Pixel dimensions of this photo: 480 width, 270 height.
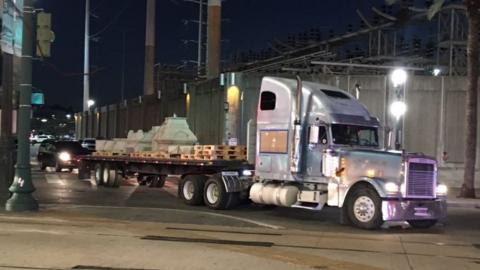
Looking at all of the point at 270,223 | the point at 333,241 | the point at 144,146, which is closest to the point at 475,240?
the point at 333,241

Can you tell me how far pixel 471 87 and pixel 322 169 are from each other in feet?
31.8

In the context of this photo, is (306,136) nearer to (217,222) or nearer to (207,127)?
(217,222)

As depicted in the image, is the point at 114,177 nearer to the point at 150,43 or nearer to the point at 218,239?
the point at 218,239

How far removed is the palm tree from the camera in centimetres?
2209

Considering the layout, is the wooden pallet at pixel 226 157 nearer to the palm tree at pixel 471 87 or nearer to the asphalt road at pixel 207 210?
the asphalt road at pixel 207 210

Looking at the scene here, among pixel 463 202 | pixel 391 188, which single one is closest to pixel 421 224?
pixel 391 188

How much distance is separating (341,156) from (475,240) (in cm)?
342

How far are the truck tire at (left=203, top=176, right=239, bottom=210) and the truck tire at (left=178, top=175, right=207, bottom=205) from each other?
27 centimetres

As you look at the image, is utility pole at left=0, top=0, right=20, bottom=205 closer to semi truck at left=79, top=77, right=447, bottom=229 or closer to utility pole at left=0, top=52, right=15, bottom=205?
utility pole at left=0, top=52, right=15, bottom=205

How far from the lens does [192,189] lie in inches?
739

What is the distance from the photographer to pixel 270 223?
15133 mm

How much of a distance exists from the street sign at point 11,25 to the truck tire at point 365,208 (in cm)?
927

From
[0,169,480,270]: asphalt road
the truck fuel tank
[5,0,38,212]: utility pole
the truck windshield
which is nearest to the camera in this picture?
[0,169,480,270]: asphalt road

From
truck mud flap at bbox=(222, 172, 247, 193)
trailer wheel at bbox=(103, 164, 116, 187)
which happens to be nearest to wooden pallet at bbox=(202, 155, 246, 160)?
truck mud flap at bbox=(222, 172, 247, 193)
